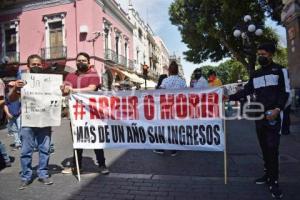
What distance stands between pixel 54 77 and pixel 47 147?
109 centimetres

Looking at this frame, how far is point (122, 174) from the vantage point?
551 centimetres

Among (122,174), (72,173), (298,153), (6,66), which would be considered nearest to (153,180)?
(122,174)

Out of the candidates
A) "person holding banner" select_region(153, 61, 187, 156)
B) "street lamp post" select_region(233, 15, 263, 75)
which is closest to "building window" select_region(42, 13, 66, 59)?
"street lamp post" select_region(233, 15, 263, 75)

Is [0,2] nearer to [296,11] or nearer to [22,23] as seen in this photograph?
Result: [22,23]

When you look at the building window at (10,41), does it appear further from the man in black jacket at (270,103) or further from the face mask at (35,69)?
the man in black jacket at (270,103)

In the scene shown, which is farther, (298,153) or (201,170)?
(298,153)

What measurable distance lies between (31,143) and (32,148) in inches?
3.3

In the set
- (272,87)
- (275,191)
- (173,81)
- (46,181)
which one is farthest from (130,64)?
(275,191)

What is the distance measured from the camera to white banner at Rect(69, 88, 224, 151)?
16.3ft

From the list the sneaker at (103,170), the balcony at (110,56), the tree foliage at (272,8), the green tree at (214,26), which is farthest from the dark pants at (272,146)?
the balcony at (110,56)

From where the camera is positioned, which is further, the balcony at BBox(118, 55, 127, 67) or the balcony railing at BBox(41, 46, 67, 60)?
the balcony at BBox(118, 55, 127, 67)

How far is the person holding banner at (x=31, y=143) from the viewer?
16.3ft

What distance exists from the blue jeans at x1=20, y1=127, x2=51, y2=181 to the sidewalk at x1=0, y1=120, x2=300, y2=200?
0.63ft

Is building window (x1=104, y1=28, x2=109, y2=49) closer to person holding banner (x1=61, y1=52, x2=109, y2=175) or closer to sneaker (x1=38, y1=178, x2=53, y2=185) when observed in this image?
person holding banner (x1=61, y1=52, x2=109, y2=175)
